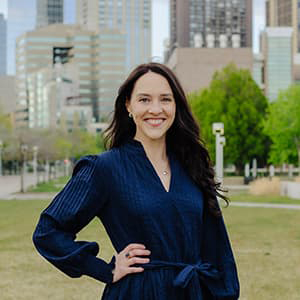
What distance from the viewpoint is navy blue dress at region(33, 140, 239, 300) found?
242 cm

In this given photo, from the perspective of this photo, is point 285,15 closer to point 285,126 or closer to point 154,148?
point 285,126

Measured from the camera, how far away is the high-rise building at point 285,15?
16488 centimetres

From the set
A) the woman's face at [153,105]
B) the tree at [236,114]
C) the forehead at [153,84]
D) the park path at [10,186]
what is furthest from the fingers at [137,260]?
the tree at [236,114]

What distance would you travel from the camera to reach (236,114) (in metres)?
50.4

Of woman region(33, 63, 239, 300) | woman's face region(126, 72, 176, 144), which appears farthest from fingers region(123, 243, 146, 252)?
woman's face region(126, 72, 176, 144)

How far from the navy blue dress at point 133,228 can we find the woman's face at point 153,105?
6.0 inches

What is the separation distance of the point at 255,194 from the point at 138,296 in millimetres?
27500

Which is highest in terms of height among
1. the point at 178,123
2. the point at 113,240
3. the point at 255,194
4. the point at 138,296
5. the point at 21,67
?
the point at 21,67

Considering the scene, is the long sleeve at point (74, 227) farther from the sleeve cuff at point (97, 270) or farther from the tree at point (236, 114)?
the tree at point (236, 114)

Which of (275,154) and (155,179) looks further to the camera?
(275,154)

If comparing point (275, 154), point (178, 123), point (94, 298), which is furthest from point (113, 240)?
point (275, 154)

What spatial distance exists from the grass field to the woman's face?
217 inches

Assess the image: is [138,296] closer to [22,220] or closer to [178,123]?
[178,123]

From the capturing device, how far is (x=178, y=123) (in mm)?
2773
